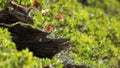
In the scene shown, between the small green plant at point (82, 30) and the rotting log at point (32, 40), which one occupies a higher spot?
the rotting log at point (32, 40)

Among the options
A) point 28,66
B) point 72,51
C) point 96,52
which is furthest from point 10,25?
point 96,52

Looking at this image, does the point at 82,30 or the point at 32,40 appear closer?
the point at 32,40

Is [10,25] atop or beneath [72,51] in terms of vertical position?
atop

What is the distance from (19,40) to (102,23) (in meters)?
8.64

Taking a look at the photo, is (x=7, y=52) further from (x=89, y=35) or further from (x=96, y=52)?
(x=89, y=35)

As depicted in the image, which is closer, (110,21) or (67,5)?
(67,5)

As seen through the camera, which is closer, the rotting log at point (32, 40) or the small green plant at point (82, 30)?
the rotting log at point (32, 40)

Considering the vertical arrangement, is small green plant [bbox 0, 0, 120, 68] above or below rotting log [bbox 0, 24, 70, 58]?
below

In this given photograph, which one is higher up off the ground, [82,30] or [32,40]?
[32,40]

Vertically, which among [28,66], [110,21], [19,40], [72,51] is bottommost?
[110,21]

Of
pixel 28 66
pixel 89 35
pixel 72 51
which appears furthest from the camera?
pixel 89 35

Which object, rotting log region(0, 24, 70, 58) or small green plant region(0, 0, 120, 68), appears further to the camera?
small green plant region(0, 0, 120, 68)

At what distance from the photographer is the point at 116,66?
15.7 m

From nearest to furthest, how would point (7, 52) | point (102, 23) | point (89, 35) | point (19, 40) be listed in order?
point (7, 52) → point (19, 40) → point (89, 35) → point (102, 23)
